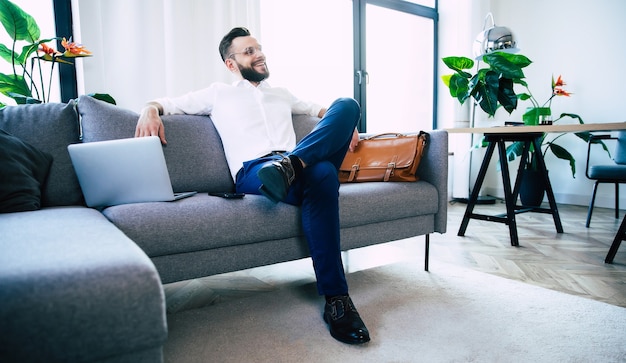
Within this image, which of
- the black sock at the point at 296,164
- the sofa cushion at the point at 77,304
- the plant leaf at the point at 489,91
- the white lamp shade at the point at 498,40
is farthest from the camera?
the white lamp shade at the point at 498,40

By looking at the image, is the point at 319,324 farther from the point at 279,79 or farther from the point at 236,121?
the point at 279,79

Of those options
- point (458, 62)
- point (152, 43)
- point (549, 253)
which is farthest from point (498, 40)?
point (152, 43)

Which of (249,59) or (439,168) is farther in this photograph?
(249,59)

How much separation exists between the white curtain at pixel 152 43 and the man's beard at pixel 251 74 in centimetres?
70

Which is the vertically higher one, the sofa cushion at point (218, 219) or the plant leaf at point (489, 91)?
the plant leaf at point (489, 91)

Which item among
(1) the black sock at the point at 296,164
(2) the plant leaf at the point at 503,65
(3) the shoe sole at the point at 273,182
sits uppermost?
(2) the plant leaf at the point at 503,65

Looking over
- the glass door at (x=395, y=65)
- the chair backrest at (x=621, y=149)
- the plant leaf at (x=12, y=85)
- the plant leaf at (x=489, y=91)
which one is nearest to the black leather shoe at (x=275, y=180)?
the plant leaf at (x=12, y=85)

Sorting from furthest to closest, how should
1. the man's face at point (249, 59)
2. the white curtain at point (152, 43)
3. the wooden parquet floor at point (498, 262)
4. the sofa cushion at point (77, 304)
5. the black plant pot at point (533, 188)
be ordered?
the black plant pot at point (533, 188) < the white curtain at point (152, 43) < the man's face at point (249, 59) < the wooden parquet floor at point (498, 262) < the sofa cushion at point (77, 304)

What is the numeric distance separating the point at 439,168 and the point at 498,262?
633 millimetres

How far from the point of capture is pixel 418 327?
4.27 ft

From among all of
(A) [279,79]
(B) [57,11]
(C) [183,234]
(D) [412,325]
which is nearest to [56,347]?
(C) [183,234]

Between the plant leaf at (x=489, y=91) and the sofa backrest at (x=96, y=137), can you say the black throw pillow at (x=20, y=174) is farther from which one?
the plant leaf at (x=489, y=91)

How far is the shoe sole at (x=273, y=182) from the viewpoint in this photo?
4.17 feet

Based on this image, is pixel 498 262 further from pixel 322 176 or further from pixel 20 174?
pixel 20 174
